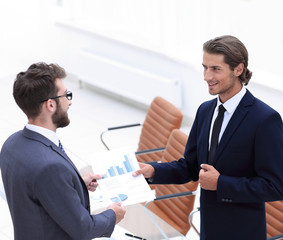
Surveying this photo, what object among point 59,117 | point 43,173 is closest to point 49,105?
point 59,117

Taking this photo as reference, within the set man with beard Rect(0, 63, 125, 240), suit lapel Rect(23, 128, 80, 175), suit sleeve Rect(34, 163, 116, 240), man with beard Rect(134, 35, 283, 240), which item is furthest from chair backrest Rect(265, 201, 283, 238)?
suit lapel Rect(23, 128, 80, 175)

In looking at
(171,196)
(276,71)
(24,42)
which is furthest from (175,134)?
(24,42)

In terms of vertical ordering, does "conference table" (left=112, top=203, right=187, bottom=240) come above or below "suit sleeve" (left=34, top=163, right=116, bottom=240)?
below

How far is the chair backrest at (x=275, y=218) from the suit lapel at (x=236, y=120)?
41.5 inches

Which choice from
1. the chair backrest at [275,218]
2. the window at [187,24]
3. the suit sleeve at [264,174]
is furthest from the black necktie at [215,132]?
the window at [187,24]

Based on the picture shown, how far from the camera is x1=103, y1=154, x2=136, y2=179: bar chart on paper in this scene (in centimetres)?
289

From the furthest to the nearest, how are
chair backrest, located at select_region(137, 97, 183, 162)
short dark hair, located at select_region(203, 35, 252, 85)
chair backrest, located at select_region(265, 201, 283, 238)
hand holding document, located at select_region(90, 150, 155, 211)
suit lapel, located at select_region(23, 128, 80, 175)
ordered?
chair backrest, located at select_region(137, 97, 183, 162), chair backrest, located at select_region(265, 201, 283, 238), hand holding document, located at select_region(90, 150, 155, 211), short dark hair, located at select_region(203, 35, 252, 85), suit lapel, located at select_region(23, 128, 80, 175)

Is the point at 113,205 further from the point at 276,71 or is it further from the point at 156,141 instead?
the point at 276,71

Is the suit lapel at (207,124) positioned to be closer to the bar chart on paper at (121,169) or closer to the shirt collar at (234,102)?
the shirt collar at (234,102)

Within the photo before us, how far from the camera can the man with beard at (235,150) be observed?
243 cm

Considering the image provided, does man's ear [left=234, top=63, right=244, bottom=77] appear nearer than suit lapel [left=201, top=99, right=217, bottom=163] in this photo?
Yes

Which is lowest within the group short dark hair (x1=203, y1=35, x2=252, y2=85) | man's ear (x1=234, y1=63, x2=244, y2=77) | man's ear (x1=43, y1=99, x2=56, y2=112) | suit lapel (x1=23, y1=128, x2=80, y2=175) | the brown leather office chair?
the brown leather office chair

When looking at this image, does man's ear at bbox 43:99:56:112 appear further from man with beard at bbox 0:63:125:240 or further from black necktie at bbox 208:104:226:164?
black necktie at bbox 208:104:226:164

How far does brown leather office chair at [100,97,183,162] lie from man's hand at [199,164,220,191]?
1.84 metres
